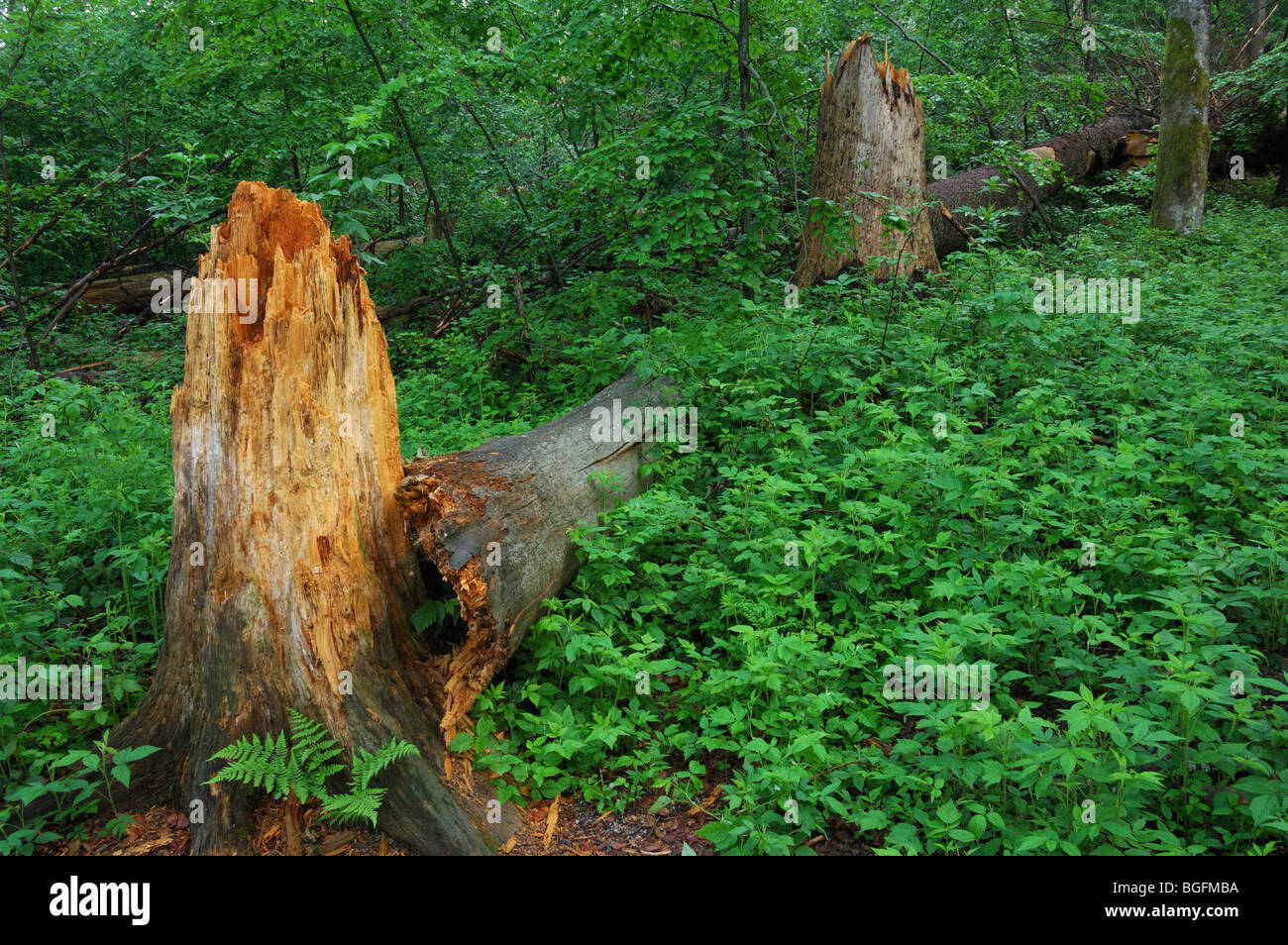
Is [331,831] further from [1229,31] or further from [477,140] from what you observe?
[1229,31]

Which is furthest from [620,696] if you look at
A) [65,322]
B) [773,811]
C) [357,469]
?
[65,322]

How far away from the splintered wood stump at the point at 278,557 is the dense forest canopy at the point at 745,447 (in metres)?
0.23

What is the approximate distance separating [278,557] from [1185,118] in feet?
39.5

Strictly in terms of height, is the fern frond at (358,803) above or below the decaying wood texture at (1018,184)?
below

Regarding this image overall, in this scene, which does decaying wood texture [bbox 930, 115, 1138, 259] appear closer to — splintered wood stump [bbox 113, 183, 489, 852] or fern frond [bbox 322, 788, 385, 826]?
splintered wood stump [bbox 113, 183, 489, 852]

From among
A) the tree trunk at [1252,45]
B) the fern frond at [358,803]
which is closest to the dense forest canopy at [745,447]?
the fern frond at [358,803]

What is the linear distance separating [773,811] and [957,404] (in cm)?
373

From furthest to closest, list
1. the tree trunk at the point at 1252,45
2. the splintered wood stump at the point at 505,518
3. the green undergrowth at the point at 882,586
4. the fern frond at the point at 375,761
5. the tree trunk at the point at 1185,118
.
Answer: the tree trunk at the point at 1252,45 → the tree trunk at the point at 1185,118 → the splintered wood stump at the point at 505,518 → the fern frond at the point at 375,761 → the green undergrowth at the point at 882,586

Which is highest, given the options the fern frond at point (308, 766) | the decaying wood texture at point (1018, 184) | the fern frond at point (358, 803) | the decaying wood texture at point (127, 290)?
the decaying wood texture at point (1018, 184)

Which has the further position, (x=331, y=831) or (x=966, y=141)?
(x=966, y=141)

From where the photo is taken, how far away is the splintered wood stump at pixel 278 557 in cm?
322

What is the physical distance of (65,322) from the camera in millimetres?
11289

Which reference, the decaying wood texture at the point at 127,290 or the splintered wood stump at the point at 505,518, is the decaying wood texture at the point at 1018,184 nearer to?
the splintered wood stump at the point at 505,518

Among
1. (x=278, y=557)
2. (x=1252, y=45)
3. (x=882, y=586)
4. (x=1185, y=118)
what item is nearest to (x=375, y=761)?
(x=278, y=557)
